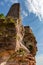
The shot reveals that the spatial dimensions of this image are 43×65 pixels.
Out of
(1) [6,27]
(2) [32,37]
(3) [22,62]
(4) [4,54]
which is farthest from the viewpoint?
(2) [32,37]

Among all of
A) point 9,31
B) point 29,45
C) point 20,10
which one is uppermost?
point 20,10

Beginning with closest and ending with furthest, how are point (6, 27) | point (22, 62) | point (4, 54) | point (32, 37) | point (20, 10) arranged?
point (22, 62)
point (4, 54)
point (6, 27)
point (20, 10)
point (32, 37)

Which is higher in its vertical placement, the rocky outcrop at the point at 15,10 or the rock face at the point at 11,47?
the rocky outcrop at the point at 15,10

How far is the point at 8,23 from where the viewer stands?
41.6 m

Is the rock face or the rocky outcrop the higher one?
the rocky outcrop

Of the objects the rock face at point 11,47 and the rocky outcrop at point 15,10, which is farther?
the rocky outcrop at point 15,10

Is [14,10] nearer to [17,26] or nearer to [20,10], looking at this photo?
[20,10]

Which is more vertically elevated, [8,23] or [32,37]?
[8,23]

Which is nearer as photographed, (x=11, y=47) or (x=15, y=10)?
(x=11, y=47)

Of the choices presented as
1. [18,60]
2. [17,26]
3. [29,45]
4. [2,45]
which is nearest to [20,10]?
[29,45]

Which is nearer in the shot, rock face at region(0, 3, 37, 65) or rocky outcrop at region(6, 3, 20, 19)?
rock face at region(0, 3, 37, 65)

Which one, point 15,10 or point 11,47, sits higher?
point 15,10

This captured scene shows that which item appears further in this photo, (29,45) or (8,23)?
(29,45)

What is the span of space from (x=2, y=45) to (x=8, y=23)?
4.33 metres
